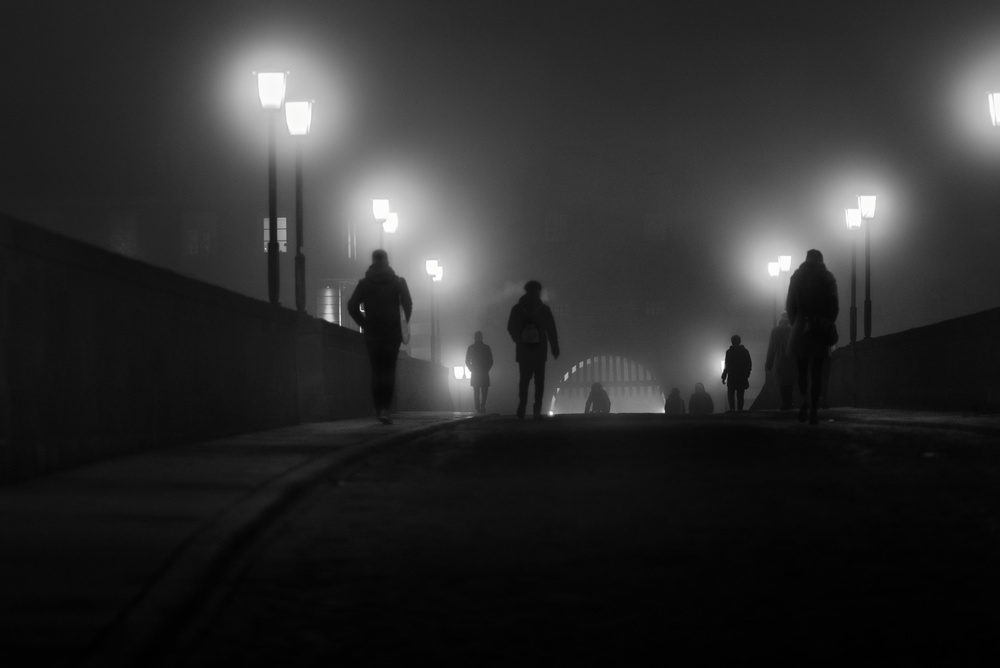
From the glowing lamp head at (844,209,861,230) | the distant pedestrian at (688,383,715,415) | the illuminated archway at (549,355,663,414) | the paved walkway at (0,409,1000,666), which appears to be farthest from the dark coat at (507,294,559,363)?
the illuminated archway at (549,355,663,414)

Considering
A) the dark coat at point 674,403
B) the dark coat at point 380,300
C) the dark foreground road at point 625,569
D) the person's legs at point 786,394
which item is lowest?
the dark foreground road at point 625,569

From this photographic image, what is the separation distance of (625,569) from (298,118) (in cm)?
1889

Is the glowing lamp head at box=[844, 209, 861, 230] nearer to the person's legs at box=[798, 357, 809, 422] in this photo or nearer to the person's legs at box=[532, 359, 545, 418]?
the person's legs at box=[532, 359, 545, 418]

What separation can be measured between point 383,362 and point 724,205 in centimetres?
5882

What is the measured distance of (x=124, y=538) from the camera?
7027 millimetres

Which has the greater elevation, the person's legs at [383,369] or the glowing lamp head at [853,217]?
the glowing lamp head at [853,217]

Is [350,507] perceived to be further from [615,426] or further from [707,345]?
[707,345]

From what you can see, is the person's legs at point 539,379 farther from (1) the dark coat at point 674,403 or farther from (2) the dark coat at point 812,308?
(1) the dark coat at point 674,403

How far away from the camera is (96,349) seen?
1115 centimetres

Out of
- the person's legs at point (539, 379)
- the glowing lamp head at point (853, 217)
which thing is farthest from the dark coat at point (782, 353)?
the glowing lamp head at point (853, 217)

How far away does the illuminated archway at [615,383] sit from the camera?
248ft

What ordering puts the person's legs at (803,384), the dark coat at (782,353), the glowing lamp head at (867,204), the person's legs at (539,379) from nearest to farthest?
the person's legs at (803,384)
the person's legs at (539,379)
the dark coat at (782,353)
the glowing lamp head at (867,204)

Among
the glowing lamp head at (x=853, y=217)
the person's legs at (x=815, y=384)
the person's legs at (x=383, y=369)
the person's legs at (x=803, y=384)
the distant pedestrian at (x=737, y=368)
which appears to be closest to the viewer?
the person's legs at (x=815, y=384)

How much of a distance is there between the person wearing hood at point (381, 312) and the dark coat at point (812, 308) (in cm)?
410
